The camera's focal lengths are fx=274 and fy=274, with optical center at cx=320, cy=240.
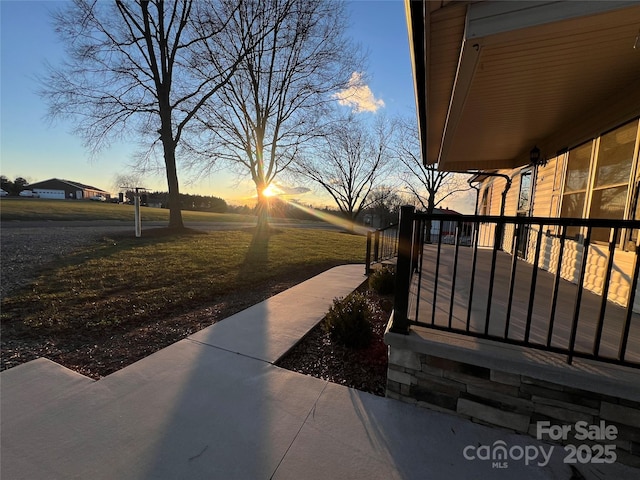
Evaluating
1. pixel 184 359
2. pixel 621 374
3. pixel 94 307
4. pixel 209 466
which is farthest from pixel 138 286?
pixel 621 374

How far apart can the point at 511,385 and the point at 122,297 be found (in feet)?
16.7

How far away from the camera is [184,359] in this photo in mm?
2648

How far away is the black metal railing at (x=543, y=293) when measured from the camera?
5.77ft

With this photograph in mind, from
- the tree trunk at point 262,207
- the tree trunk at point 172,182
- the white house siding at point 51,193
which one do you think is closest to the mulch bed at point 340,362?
the tree trunk at point 172,182

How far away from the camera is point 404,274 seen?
2166mm

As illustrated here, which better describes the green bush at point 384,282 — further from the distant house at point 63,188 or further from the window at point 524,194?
the distant house at point 63,188

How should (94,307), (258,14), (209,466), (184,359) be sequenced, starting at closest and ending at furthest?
(209,466) → (184,359) → (94,307) → (258,14)

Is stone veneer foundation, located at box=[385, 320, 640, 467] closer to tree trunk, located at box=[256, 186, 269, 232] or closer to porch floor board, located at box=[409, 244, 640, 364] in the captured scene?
porch floor board, located at box=[409, 244, 640, 364]

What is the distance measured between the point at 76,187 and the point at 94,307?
80.6 metres

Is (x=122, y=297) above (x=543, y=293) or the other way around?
the other way around

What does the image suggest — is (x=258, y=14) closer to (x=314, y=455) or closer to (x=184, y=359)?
(x=184, y=359)

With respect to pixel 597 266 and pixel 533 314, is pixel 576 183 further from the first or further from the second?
pixel 533 314

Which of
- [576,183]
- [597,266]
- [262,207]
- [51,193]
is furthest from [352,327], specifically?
[51,193]

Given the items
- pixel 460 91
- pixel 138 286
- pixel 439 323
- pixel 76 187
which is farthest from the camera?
pixel 76 187
